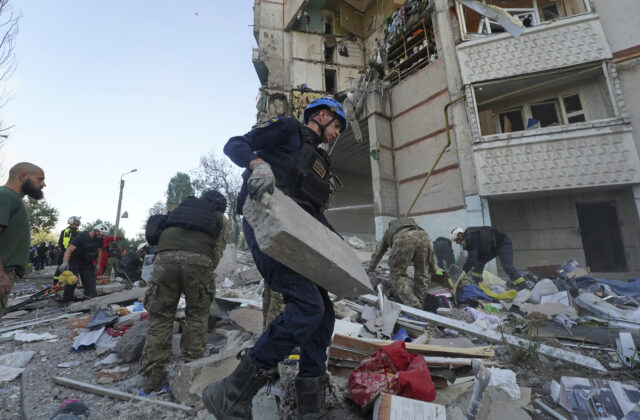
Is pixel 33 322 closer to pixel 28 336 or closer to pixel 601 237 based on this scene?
pixel 28 336

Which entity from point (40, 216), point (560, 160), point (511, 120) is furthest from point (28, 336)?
point (40, 216)

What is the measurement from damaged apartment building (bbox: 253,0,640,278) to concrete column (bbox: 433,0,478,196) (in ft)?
0.10

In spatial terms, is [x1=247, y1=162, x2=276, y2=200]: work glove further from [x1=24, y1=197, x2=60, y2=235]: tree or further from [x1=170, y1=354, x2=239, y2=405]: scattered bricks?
[x1=24, y1=197, x2=60, y2=235]: tree

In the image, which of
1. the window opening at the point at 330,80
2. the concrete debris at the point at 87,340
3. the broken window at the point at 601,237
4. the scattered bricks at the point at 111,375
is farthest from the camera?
the window opening at the point at 330,80

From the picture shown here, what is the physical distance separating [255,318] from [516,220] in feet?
26.6

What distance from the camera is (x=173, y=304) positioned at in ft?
7.60

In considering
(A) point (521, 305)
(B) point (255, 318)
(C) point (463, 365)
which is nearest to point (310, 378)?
(C) point (463, 365)

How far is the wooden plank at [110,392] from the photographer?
69.5 inches

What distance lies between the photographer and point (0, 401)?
1.97m

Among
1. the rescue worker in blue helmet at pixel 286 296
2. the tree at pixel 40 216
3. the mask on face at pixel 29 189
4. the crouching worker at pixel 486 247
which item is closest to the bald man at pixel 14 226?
the mask on face at pixel 29 189

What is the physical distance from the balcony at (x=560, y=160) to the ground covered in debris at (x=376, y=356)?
326cm

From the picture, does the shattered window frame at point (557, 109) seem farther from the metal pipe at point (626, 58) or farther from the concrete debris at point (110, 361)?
the concrete debris at point (110, 361)

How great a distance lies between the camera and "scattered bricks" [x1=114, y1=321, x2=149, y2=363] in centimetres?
256

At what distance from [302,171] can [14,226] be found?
231 centimetres
